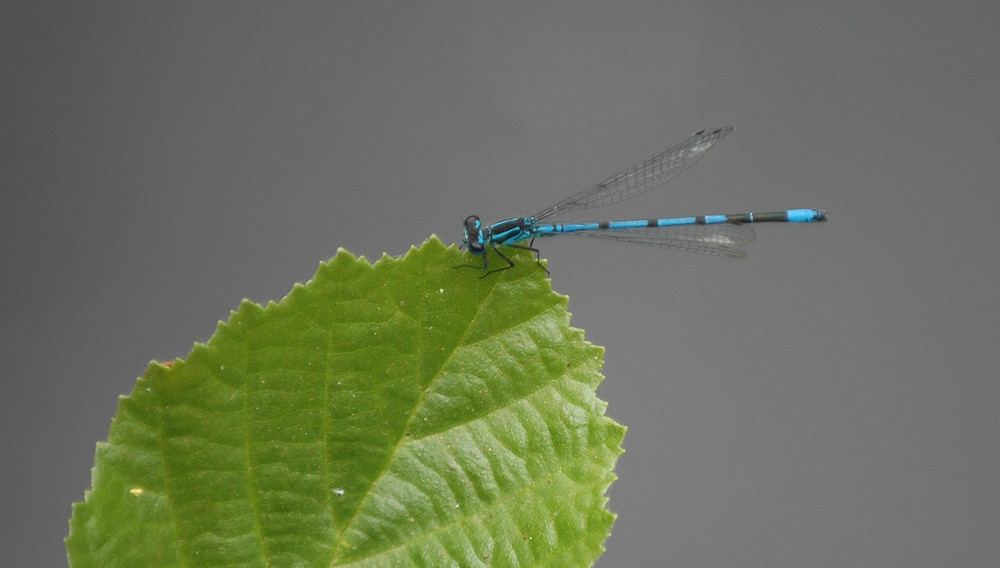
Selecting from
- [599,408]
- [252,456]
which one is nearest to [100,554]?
[252,456]

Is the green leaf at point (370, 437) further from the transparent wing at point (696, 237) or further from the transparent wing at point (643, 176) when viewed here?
the transparent wing at point (696, 237)

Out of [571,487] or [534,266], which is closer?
[571,487]

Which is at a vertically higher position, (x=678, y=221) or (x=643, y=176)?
(x=643, y=176)

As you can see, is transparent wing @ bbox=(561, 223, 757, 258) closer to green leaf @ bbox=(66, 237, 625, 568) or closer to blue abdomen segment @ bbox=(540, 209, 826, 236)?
blue abdomen segment @ bbox=(540, 209, 826, 236)

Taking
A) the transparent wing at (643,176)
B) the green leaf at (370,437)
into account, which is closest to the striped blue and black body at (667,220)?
the transparent wing at (643,176)

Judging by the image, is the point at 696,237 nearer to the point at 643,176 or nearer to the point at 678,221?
the point at 678,221

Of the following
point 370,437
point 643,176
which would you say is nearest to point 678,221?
point 643,176

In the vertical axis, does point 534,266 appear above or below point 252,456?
above

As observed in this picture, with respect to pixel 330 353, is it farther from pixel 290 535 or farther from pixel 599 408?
pixel 599 408
